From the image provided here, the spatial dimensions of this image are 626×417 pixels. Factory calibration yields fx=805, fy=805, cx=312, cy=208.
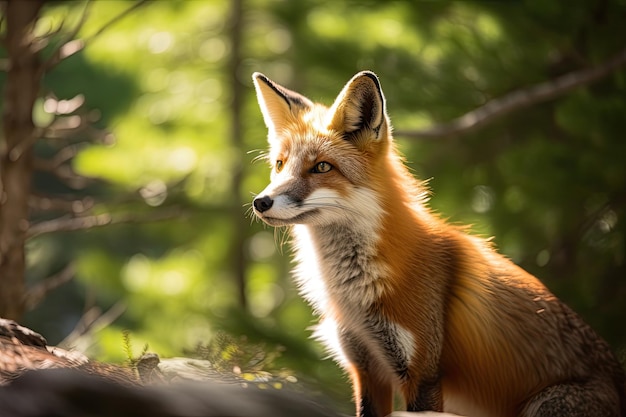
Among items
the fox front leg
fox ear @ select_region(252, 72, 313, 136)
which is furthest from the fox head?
the fox front leg

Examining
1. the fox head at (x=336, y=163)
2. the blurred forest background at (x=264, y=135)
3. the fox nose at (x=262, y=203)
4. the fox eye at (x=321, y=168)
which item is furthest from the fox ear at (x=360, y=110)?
the blurred forest background at (x=264, y=135)

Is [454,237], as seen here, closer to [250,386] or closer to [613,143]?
[250,386]

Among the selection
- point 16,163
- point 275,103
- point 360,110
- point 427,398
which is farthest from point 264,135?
point 427,398

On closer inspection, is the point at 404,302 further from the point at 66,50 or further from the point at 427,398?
the point at 66,50

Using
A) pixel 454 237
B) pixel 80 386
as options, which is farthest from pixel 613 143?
pixel 80 386

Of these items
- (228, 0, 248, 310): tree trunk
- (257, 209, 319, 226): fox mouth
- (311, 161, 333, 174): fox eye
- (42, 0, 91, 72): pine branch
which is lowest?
(228, 0, 248, 310): tree trunk

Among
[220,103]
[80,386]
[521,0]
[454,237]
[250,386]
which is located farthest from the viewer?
[220,103]

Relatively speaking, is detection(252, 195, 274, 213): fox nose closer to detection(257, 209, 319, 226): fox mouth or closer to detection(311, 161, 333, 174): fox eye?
detection(257, 209, 319, 226): fox mouth

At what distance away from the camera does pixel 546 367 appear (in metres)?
3.46

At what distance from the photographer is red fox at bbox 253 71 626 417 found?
335 cm

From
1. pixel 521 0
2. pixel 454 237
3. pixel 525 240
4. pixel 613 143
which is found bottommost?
pixel 525 240

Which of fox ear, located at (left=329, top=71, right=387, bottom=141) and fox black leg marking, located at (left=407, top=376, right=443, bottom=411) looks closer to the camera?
fox black leg marking, located at (left=407, top=376, right=443, bottom=411)

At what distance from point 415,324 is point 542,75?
4.76 meters

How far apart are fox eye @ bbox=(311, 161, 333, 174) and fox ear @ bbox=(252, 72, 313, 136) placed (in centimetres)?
38
